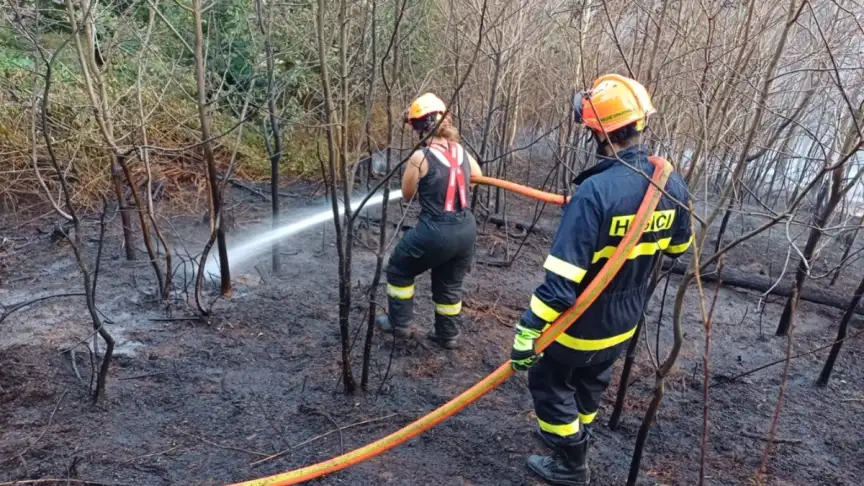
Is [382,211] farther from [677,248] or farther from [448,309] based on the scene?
[677,248]

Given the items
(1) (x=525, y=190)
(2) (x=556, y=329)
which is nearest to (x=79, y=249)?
(2) (x=556, y=329)

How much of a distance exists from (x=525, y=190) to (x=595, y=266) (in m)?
1.50

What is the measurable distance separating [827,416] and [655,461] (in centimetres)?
159

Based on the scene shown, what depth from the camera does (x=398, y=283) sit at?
15.1 ft

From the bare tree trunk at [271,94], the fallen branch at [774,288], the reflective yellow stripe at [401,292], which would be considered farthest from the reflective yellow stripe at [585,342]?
the fallen branch at [774,288]

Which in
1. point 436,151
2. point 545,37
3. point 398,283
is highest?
point 545,37

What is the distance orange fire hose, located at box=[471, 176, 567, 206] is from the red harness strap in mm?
199

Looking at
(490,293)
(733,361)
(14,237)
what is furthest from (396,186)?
(733,361)

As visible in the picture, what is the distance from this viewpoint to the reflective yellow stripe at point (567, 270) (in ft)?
8.64

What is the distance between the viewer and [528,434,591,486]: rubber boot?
316 cm

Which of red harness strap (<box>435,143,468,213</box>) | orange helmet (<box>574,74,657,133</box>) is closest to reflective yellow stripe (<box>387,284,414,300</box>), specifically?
red harness strap (<box>435,143,468,213</box>)

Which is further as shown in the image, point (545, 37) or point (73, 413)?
point (545, 37)

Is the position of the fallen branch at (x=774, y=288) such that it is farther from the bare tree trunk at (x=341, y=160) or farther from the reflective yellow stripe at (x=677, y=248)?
the bare tree trunk at (x=341, y=160)

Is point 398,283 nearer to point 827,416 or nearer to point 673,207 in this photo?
point 673,207
